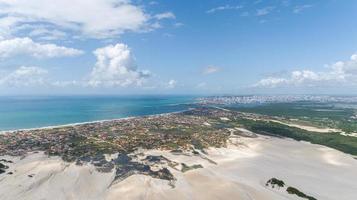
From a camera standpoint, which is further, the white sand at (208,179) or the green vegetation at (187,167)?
the green vegetation at (187,167)

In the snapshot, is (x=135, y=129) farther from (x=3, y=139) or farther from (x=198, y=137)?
(x=3, y=139)

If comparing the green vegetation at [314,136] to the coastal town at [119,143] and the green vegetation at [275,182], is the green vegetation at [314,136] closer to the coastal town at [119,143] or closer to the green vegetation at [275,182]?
the coastal town at [119,143]

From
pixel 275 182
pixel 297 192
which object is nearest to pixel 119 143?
pixel 275 182

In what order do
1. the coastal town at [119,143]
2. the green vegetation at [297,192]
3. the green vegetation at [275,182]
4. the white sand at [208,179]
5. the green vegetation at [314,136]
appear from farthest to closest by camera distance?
the green vegetation at [314,136]
the coastal town at [119,143]
the green vegetation at [275,182]
the green vegetation at [297,192]
the white sand at [208,179]

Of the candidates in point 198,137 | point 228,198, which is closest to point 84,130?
point 198,137

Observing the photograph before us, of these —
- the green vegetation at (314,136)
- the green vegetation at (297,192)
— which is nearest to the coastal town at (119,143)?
the green vegetation at (314,136)

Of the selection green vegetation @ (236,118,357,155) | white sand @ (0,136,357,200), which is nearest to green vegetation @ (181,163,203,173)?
white sand @ (0,136,357,200)

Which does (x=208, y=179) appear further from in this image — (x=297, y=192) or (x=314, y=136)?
(x=314, y=136)
